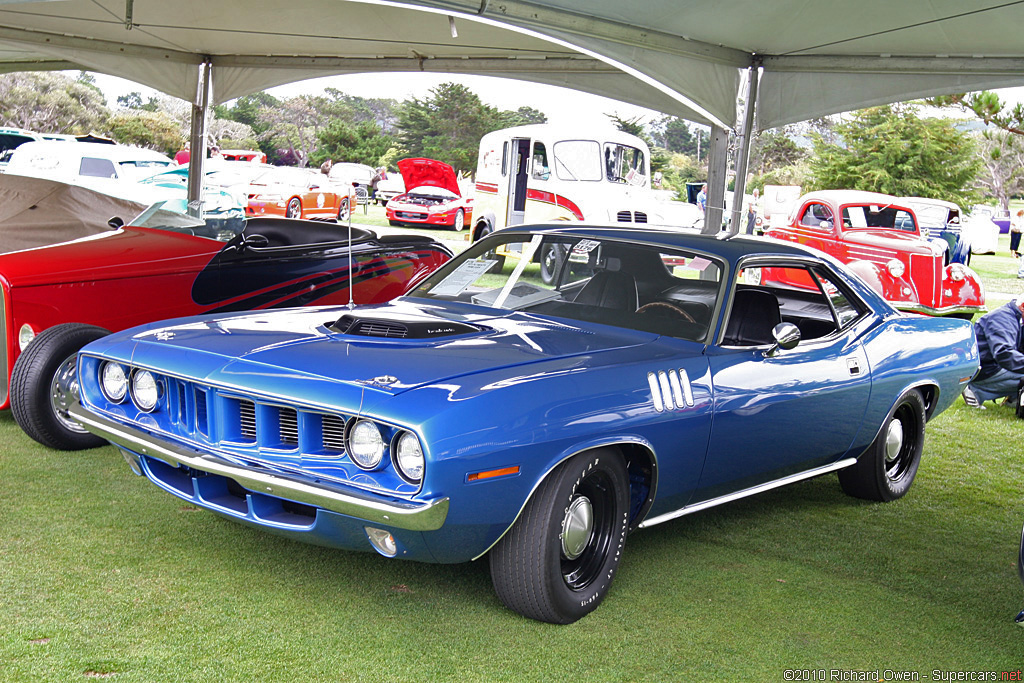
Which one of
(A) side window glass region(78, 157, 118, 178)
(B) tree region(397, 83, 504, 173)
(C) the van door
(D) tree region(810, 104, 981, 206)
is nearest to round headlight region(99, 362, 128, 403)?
(C) the van door

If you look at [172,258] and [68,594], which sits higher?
[172,258]

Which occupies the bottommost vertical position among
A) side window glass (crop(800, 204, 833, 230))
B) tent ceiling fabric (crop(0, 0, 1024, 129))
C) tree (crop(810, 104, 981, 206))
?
side window glass (crop(800, 204, 833, 230))

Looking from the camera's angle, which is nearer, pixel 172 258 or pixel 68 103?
pixel 172 258

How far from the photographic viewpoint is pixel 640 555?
12.9 ft

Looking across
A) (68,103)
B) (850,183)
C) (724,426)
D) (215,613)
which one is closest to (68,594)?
(215,613)

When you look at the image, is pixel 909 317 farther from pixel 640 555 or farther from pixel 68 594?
pixel 68 594

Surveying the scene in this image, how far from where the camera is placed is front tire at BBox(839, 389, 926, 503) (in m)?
4.76

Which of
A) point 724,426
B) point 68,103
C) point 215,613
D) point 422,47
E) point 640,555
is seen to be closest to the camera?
point 215,613

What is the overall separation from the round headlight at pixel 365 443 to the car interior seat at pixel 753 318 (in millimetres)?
1832

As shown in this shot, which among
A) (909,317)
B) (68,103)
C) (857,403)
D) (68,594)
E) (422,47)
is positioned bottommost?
(68,594)

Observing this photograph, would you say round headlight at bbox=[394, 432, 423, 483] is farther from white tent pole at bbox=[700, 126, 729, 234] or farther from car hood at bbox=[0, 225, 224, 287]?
white tent pole at bbox=[700, 126, 729, 234]

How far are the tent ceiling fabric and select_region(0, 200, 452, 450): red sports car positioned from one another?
1.50m

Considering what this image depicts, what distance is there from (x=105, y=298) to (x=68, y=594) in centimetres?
274

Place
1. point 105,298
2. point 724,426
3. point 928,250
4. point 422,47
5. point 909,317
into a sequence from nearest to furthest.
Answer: point 724,426 → point 909,317 → point 105,298 → point 422,47 → point 928,250
